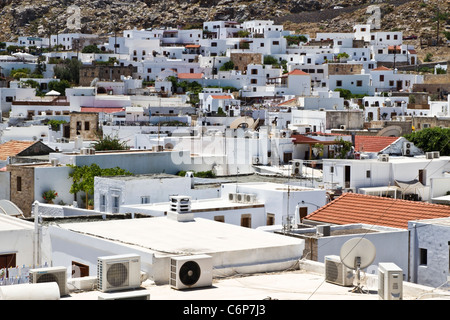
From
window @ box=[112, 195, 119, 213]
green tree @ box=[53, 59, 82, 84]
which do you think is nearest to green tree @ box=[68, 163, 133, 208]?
window @ box=[112, 195, 119, 213]

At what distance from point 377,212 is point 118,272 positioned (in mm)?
9599

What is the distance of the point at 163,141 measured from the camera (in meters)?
32.9

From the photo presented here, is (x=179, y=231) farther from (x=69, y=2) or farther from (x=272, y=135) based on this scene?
(x=69, y=2)

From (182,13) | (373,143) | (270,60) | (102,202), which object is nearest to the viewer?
(102,202)

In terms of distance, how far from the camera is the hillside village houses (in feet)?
41.1

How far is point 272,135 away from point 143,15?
69821mm

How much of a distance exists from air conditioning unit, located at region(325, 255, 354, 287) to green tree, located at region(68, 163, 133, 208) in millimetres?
13076

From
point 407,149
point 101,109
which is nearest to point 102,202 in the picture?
point 407,149

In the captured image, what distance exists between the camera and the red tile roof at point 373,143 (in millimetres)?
31492

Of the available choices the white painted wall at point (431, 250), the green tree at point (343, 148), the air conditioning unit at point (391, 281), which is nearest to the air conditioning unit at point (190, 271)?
the air conditioning unit at point (391, 281)

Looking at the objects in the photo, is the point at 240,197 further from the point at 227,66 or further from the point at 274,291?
the point at 227,66

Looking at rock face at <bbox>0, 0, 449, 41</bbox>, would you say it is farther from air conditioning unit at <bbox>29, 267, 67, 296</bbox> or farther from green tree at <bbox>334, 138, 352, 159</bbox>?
air conditioning unit at <bbox>29, 267, 67, 296</bbox>

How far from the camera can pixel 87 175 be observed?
22.8m

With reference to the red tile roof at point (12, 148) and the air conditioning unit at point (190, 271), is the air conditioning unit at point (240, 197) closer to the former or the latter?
the air conditioning unit at point (190, 271)
